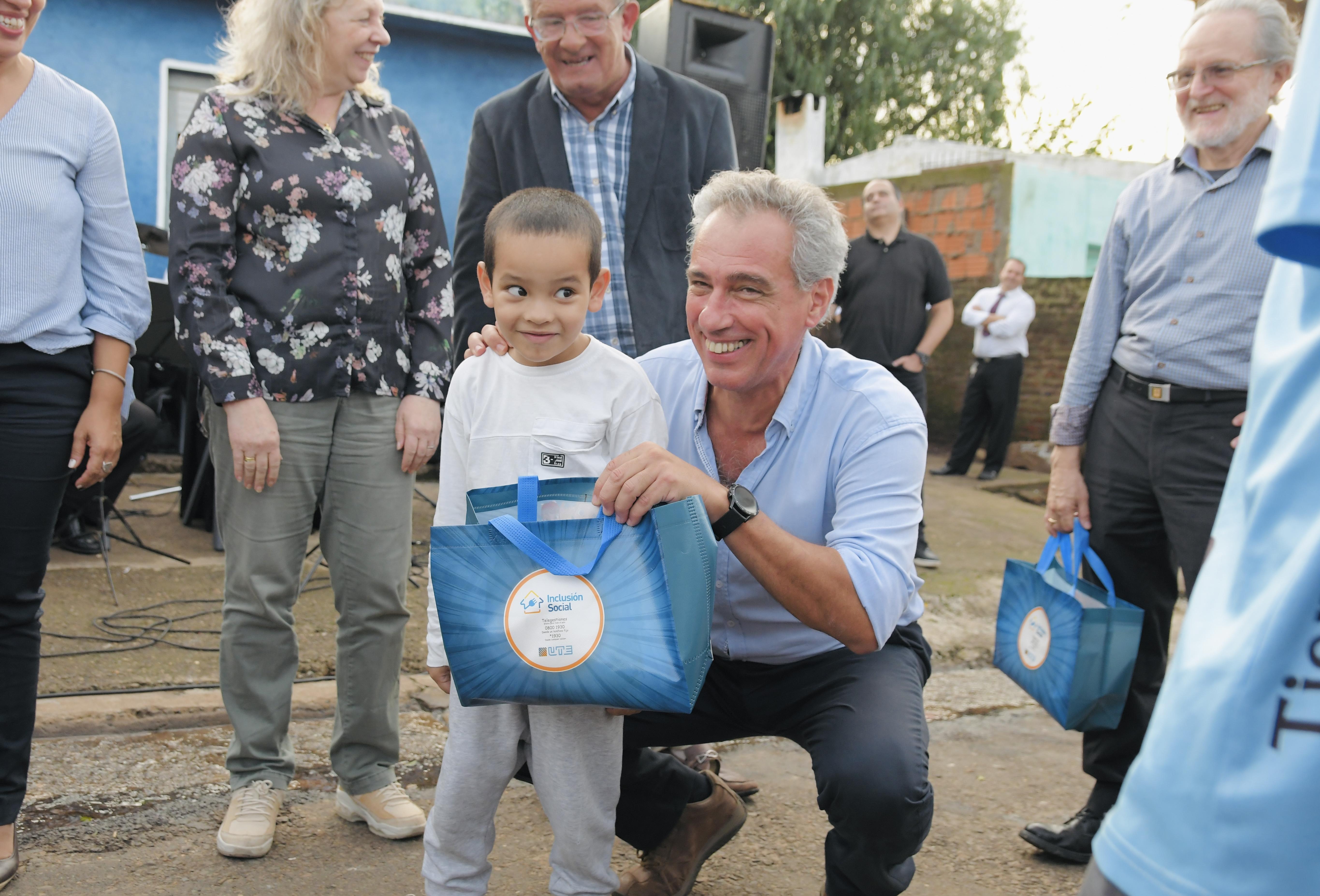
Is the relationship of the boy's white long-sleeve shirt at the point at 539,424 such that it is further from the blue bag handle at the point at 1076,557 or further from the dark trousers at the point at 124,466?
the dark trousers at the point at 124,466

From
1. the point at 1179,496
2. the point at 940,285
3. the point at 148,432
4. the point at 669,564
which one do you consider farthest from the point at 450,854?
the point at 940,285

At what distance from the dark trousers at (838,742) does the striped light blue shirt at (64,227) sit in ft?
4.91

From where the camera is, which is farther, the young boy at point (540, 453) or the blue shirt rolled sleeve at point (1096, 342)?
the blue shirt rolled sleeve at point (1096, 342)

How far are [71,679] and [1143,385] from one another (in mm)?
3293

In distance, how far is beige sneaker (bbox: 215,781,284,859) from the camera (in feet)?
8.31

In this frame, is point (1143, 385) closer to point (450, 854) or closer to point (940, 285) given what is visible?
point (450, 854)

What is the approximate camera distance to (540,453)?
2.07 m

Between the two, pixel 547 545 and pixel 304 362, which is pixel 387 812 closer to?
pixel 304 362

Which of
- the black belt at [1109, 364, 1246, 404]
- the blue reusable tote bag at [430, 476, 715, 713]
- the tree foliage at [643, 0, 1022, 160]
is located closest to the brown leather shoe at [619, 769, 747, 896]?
the blue reusable tote bag at [430, 476, 715, 713]

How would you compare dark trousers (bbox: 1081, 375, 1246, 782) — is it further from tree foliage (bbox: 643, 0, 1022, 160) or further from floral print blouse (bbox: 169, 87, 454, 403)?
tree foliage (bbox: 643, 0, 1022, 160)

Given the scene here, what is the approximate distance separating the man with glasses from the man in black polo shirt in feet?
10.4

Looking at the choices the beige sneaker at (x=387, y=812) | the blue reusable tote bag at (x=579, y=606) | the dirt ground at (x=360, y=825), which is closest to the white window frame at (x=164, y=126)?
the dirt ground at (x=360, y=825)

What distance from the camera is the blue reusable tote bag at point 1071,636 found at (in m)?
2.65

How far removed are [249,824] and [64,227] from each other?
140cm
